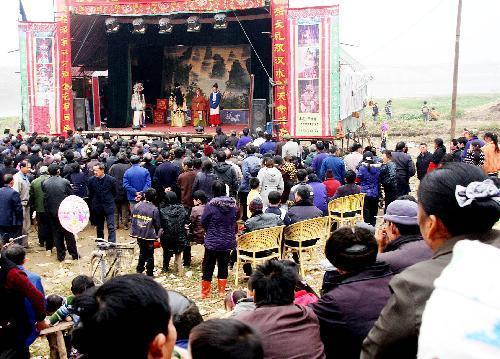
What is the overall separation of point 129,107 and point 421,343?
20.2 metres

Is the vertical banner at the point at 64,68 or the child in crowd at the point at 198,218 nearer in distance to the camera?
the child in crowd at the point at 198,218

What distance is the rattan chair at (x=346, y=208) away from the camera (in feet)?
29.7

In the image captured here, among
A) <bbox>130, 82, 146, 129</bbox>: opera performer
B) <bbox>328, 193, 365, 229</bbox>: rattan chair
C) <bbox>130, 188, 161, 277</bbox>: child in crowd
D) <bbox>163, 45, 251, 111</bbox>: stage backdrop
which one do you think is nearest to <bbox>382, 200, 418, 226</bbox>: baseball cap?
<bbox>130, 188, 161, 277</bbox>: child in crowd

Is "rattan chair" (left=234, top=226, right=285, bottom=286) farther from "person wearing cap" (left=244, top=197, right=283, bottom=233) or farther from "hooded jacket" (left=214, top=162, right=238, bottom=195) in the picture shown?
"hooded jacket" (left=214, top=162, right=238, bottom=195)

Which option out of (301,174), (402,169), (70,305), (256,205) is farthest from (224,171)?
(70,305)

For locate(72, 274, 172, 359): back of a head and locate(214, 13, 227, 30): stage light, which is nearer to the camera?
locate(72, 274, 172, 359): back of a head

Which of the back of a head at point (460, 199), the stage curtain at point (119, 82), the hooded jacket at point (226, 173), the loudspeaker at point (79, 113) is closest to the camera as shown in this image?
the back of a head at point (460, 199)

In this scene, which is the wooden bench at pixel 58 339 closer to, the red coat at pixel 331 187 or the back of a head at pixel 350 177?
the back of a head at pixel 350 177

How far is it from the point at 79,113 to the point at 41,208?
10.7m

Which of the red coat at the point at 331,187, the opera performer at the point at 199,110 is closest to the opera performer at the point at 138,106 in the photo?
the opera performer at the point at 199,110

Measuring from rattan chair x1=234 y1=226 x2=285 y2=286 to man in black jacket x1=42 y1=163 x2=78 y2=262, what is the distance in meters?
3.04

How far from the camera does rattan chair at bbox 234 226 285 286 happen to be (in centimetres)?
723

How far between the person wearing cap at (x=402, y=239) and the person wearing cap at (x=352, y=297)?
0.42ft

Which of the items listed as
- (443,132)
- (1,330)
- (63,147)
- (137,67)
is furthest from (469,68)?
(1,330)
